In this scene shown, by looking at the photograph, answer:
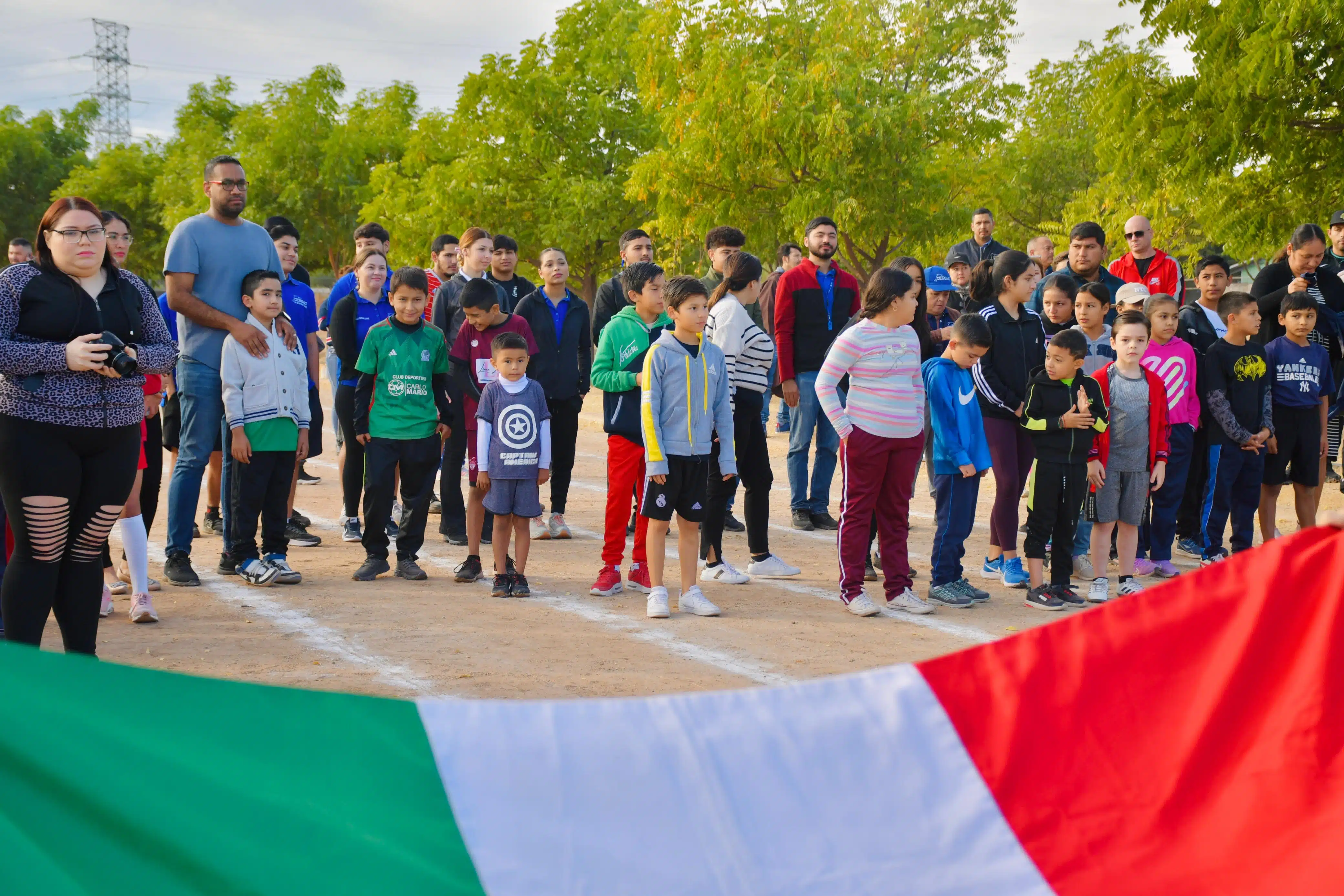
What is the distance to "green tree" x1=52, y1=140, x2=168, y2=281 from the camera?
4962 cm

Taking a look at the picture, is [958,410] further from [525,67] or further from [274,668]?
[525,67]

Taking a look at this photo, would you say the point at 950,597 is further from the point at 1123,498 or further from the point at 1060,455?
the point at 1123,498

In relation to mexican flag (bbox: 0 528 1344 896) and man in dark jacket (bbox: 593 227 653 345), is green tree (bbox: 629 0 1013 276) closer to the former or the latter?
man in dark jacket (bbox: 593 227 653 345)

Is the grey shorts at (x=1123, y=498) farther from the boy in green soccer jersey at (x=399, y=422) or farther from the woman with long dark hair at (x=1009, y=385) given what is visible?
the boy in green soccer jersey at (x=399, y=422)

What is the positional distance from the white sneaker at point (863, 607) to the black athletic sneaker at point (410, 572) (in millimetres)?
2711

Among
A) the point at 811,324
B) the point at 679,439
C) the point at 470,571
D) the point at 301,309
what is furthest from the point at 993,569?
the point at 301,309

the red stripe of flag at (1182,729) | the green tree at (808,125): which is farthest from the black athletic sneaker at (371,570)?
the green tree at (808,125)

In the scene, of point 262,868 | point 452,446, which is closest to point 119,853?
point 262,868

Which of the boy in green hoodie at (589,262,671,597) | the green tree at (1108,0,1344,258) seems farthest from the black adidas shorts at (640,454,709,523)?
the green tree at (1108,0,1344,258)

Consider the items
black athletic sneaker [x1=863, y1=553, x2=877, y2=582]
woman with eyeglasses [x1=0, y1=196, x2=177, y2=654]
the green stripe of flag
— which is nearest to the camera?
the green stripe of flag

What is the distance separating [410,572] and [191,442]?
60.3 inches

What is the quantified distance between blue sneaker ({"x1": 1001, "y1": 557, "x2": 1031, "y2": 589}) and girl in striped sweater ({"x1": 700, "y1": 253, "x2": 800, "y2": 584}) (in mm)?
1352

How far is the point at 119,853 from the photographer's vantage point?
2316 millimetres

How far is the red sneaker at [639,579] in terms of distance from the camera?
25.8 feet
